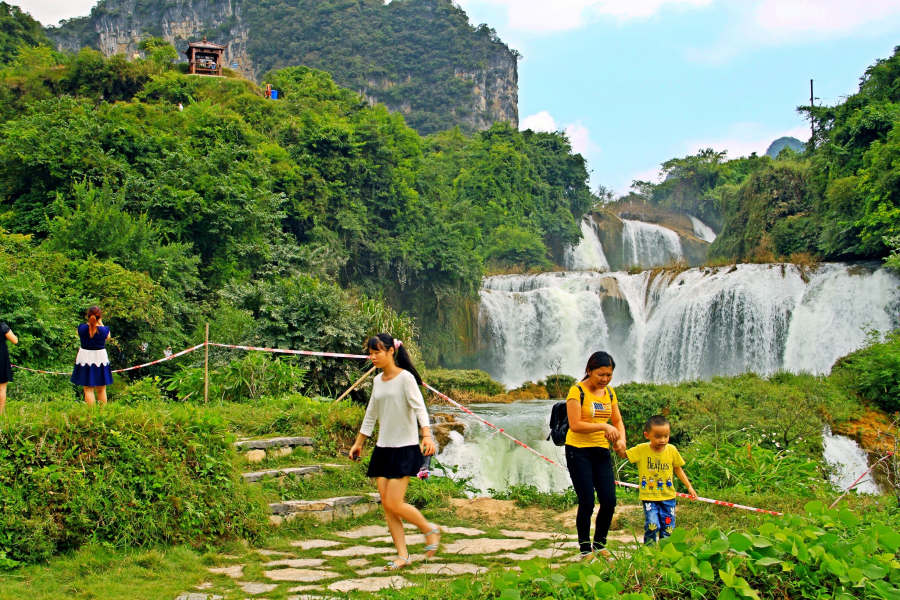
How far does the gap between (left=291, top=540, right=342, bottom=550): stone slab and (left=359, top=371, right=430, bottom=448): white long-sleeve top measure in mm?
1297

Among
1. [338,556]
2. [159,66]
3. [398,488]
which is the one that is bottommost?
[338,556]

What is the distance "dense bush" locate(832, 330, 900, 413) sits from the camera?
40.5 feet

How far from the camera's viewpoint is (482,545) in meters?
5.28

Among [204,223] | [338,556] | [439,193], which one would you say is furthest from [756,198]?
[338,556]

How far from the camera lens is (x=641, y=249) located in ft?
140

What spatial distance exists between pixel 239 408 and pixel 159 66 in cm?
2431

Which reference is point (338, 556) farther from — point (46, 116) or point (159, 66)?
point (159, 66)

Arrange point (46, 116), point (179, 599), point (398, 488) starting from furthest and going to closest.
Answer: point (46, 116)
point (398, 488)
point (179, 599)

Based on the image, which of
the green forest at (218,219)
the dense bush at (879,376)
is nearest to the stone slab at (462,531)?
the green forest at (218,219)

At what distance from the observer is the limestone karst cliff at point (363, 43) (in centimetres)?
6969

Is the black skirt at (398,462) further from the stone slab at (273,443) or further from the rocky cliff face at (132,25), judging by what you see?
the rocky cliff face at (132,25)

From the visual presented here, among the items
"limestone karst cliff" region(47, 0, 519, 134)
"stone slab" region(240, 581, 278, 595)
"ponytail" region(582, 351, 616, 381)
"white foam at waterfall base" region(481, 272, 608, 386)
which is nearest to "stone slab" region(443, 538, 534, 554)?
"stone slab" region(240, 581, 278, 595)

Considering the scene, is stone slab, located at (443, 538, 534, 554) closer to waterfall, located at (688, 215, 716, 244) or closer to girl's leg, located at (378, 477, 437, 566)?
girl's leg, located at (378, 477, 437, 566)

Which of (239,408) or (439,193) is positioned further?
(439,193)
